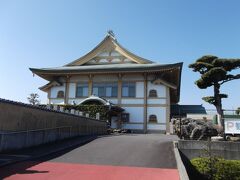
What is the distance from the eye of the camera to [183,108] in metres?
44.1

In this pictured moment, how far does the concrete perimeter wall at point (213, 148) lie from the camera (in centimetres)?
1468

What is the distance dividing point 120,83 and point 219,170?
76.3 ft

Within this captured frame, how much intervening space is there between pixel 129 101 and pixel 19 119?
68.6ft

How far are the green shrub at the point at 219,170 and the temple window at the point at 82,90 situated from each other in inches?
959

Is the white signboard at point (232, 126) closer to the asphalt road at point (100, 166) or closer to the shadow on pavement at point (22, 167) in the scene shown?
the asphalt road at point (100, 166)

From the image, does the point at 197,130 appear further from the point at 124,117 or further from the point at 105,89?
the point at 105,89

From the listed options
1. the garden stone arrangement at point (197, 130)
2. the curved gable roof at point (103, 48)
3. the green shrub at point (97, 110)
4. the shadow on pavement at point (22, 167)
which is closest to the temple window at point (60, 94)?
the curved gable roof at point (103, 48)

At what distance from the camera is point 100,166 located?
9.94 m

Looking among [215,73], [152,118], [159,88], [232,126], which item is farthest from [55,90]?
[232,126]

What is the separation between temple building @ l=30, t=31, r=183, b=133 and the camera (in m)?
32.6

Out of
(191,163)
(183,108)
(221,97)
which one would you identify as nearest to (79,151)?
(191,163)

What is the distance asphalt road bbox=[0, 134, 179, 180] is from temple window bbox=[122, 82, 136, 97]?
19.8 metres

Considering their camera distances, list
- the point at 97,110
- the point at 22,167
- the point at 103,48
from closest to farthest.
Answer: the point at 22,167 < the point at 97,110 < the point at 103,48

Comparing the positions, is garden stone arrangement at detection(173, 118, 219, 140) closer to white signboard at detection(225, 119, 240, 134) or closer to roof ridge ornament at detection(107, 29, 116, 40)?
white signboard at detection(225, 119, 240, 134)
